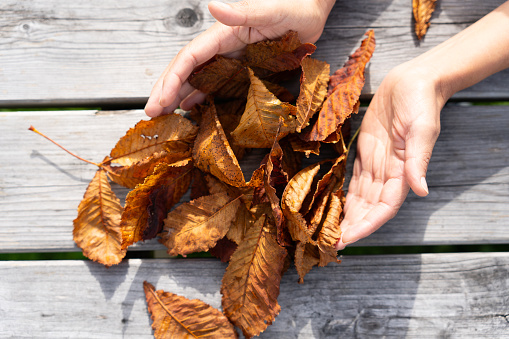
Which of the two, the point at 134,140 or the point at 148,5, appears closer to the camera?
the point at 134,140

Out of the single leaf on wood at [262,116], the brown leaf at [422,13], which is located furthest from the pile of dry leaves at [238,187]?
the brown leaf at [422,13]

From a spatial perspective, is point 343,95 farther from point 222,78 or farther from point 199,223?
point 199,223

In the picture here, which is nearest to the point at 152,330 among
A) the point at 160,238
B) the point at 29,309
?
the point at 160,238

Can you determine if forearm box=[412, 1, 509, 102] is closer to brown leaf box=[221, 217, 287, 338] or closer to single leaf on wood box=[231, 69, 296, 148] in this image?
single leaf on wood box=[231, 69, 296, 148]

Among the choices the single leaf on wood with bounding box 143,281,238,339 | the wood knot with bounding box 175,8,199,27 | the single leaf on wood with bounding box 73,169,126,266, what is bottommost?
the single leaf on wood with bounding box 143,281,238,339

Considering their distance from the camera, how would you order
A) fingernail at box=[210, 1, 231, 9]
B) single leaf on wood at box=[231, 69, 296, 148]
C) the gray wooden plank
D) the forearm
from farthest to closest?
the gray wooden plank → the forearm → single leaf on wood at box=[231, 69, 296, 148] → fingernail at box=[210, 1, 231, 9]

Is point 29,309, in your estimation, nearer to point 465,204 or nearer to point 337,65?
point 337,65

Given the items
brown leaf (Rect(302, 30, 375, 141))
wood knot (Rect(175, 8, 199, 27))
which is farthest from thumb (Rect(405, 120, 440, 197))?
wood knot (Rect(175, 8, 199, 27))
